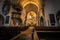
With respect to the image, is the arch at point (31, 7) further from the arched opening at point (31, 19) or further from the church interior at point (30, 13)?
the arched opening at point (31, 19)

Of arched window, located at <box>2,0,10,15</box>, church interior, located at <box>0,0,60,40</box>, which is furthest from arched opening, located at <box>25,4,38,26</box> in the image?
arched window, located at <box>2,0,10,15</box>

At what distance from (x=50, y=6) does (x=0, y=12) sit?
406 centimetres

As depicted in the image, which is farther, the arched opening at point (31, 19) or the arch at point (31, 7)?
the arch at point (31, 7)

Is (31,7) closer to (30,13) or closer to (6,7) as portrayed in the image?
(30,13)

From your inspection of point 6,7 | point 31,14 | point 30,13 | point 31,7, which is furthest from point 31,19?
point 6,7

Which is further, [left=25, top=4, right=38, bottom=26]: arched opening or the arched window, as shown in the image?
the arched window

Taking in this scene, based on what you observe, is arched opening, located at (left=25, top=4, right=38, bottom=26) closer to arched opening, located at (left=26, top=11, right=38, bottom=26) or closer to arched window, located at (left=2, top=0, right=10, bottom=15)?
arched opening, located at (left=26, top=11, right=38, bottom=26)

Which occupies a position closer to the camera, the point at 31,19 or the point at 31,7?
the point at 31,19

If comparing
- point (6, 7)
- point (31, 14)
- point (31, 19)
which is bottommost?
point (31, 19)

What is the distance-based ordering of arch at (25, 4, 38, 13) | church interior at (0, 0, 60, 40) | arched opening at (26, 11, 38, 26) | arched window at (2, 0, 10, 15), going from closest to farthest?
1. church interior at (0, 0, 60, 40)
2. arched opening at (26, 11, 38, 26)
3. arched window at (2, 0, 10, 15)
4. arch at (25, 4, 38, 13)

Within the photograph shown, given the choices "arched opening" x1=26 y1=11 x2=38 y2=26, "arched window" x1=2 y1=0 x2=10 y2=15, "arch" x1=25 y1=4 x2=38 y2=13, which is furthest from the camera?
"arch" x1=25 y1=4 x2=38 y2=13

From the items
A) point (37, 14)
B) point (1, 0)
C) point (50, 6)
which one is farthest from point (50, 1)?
point (1, 0)

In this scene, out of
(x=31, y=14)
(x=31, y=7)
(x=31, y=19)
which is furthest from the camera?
(x=31, y=7)

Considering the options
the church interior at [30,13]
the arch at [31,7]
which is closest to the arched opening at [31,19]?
the church interior at [30,13]
